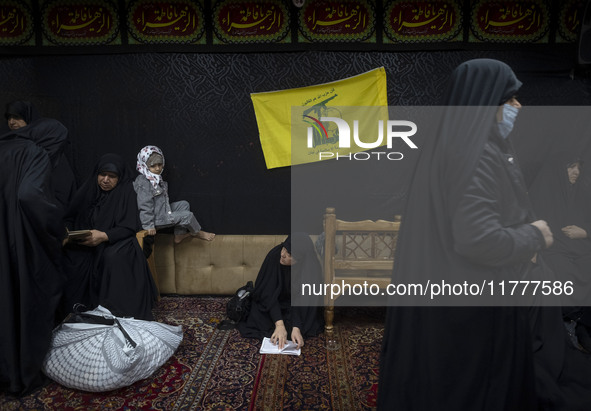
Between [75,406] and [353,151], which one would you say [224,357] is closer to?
[75,406]

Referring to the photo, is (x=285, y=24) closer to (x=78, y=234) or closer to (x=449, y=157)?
(x=78, y=234)

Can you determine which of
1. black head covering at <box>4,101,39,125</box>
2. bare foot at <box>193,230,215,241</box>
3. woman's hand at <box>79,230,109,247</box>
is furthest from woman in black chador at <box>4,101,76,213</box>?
bare foot at <box>193,230,215,241</box>

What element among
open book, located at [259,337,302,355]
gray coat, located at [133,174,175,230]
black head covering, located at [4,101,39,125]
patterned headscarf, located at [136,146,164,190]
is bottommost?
open book, located at [259,337,302,355]

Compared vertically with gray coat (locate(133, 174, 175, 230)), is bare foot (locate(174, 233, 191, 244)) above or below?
below

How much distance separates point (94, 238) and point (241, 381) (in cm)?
127

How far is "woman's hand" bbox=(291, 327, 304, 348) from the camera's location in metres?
2.53

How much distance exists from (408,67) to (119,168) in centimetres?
217

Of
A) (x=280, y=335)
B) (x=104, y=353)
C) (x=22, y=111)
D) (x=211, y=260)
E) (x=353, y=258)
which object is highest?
(x=22, y=111)

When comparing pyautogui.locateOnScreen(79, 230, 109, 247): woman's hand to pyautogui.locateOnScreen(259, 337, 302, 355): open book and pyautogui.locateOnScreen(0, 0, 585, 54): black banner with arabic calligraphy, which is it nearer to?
pyautogui.locateOnScreen(259, 337, 302, 355): open book

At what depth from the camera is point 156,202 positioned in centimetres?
299

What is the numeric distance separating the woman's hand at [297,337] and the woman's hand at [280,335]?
0.05 metres

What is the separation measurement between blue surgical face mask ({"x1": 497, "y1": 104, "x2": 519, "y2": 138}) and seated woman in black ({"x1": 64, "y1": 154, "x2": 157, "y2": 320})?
2.29 meters

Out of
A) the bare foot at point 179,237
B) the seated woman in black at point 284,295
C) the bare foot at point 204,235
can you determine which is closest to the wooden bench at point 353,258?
the seated woman in black at point 284,295

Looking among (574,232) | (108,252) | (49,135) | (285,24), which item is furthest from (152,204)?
(574,232)
